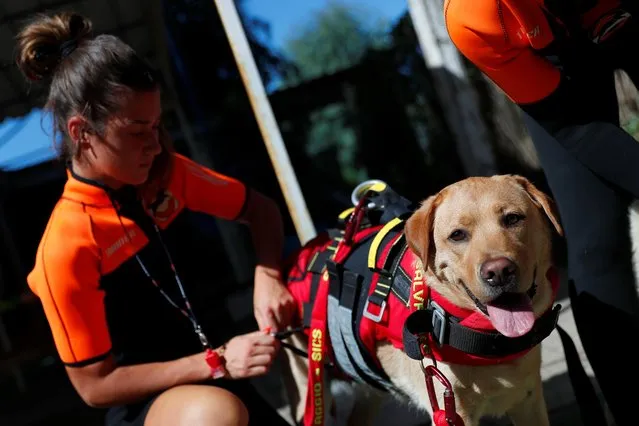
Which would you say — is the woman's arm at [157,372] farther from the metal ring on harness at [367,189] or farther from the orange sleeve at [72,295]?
the metal ring on harness at [367,189]

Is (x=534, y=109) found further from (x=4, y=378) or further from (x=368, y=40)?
(x=4, y=378)

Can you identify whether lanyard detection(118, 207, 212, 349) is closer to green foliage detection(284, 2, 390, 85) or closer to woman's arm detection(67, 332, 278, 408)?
woman's arm detection(67, 332, 278, 408)

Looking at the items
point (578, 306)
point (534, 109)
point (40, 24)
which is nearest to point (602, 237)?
point (578, 306)

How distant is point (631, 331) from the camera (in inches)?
85.6

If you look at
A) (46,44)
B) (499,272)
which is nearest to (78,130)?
(46,44)

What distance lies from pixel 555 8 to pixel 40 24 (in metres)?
1.78

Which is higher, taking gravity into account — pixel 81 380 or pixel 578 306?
pixel 81 380

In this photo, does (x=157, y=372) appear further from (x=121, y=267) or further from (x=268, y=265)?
(x=268, y=265)

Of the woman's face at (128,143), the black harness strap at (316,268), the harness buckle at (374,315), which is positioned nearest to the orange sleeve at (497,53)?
the harness buckle at (374,315)

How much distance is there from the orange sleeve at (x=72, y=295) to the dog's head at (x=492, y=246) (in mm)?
1102

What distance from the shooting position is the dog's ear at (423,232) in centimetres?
201

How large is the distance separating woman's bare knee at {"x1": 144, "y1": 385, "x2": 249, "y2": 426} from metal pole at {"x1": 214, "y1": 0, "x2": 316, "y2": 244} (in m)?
1.67

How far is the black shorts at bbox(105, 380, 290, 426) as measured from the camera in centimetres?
239

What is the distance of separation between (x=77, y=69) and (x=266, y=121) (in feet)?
5.57
